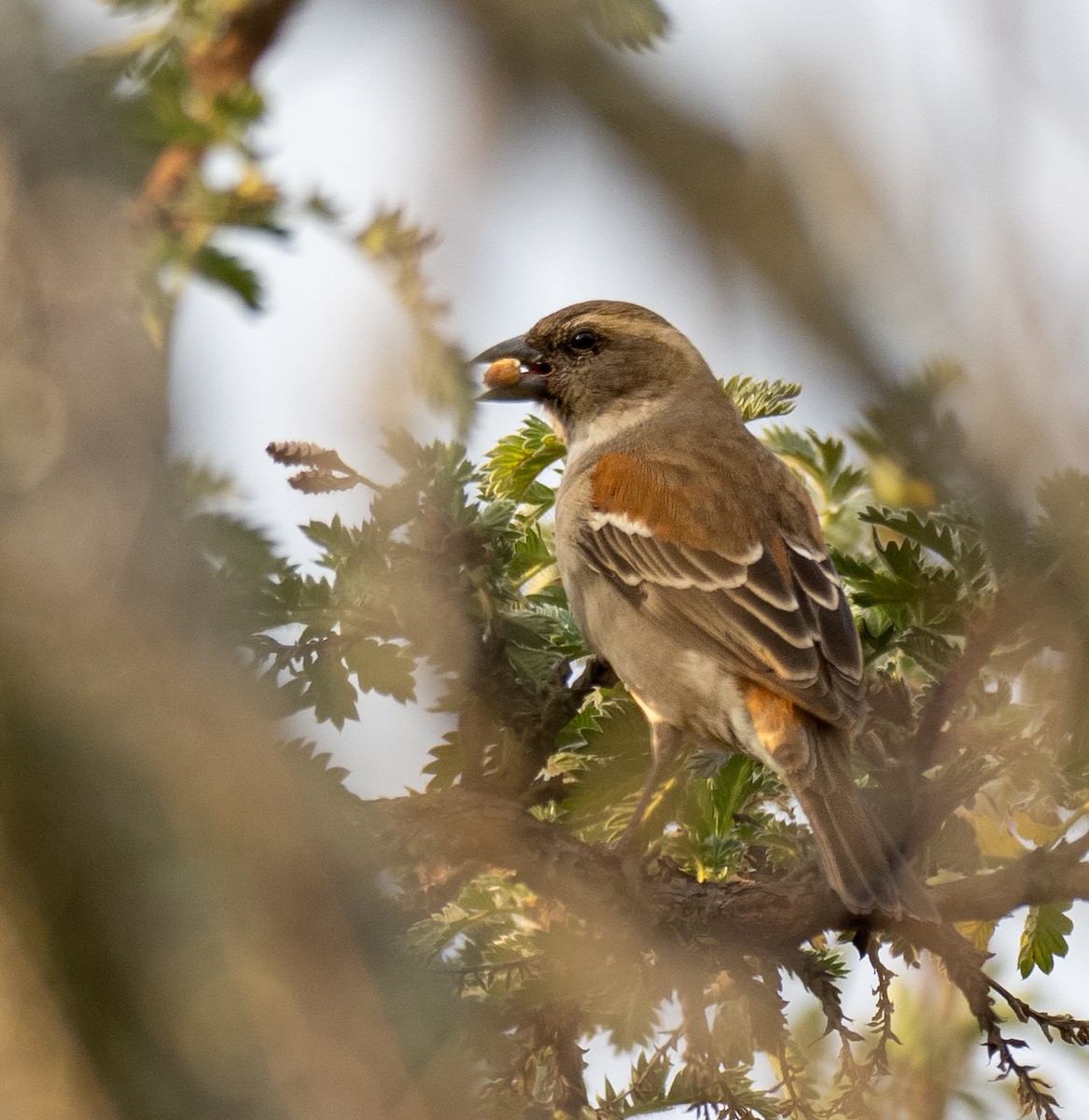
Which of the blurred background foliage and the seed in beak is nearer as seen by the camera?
the blurred background foliage

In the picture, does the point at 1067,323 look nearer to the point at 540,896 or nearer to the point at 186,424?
the point at 186,424

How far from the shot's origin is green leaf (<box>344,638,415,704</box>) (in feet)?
10.1

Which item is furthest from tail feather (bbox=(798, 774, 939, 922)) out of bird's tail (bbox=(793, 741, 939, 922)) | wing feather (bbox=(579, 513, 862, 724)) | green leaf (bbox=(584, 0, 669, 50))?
green leaf (bbox=(584, 0, 669, 50))

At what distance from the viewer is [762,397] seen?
12.4ft

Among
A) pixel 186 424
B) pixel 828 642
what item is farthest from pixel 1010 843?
pixel 186 424

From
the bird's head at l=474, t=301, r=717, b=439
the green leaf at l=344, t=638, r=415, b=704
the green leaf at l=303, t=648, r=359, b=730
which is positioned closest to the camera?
the green leaf at l=303, t=648, r=359, b=730

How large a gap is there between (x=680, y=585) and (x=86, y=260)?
10.6ft

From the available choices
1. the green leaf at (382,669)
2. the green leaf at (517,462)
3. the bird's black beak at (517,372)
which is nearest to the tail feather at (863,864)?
the green leaf at (382,669)

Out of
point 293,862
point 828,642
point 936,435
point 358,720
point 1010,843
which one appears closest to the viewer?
point 936,435

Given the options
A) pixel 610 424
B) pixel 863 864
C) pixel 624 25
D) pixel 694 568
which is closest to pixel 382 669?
pixel 863 864

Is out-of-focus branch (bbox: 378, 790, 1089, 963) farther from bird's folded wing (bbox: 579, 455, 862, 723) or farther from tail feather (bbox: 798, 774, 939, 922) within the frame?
bird's folded wing (bbox: 579, 455, 862, 723)

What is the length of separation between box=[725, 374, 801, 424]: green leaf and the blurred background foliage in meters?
0.01

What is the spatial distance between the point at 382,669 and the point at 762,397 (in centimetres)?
140

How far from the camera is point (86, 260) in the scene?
190cm
